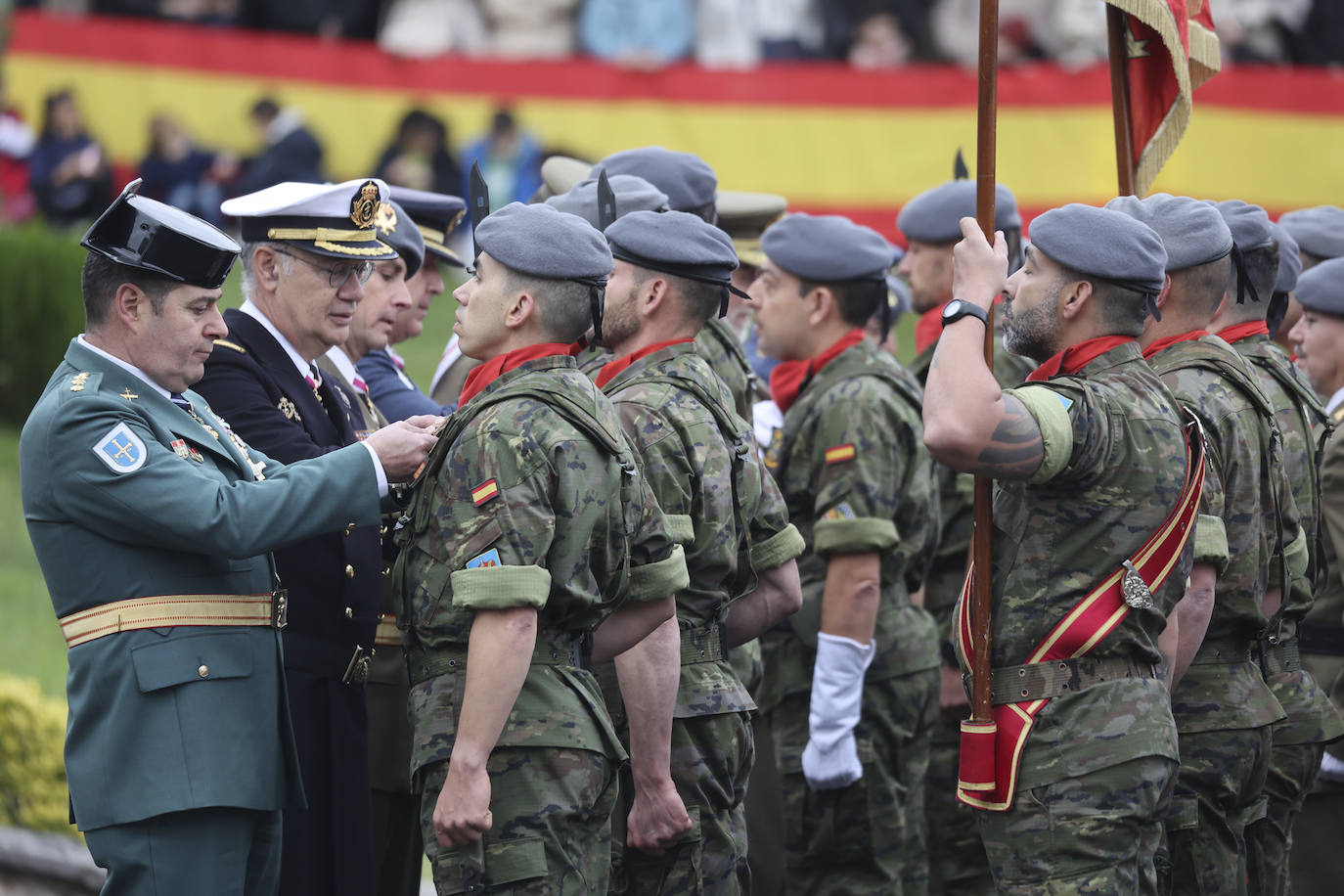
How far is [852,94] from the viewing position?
13.8 meters

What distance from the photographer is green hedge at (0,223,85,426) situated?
41.6 ft

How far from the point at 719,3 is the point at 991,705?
36.1 feet

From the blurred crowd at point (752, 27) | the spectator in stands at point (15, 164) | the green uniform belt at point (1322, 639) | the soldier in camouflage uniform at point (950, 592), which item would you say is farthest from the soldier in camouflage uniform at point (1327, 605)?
the spectator in stands at point (15, 164)

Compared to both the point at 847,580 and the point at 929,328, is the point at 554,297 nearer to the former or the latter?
the point at 847,580

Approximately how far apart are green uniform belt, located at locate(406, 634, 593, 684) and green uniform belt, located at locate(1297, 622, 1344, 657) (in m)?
2.92

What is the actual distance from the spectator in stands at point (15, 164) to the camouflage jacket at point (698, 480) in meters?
12.5

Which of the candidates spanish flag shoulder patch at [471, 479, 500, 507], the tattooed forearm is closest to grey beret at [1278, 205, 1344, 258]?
the tattooed forearm

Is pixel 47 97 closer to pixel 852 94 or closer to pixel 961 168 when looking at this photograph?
pixel 852 94

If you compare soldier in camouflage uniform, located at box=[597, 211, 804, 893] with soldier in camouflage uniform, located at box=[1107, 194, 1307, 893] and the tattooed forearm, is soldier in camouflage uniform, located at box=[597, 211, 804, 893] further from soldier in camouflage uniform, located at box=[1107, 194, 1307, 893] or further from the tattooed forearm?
soldier in camouflage uniform, located at box=[1107, 194, 1307, 893]

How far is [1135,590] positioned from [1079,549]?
0.16 metres

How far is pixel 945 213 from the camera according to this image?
642 cm

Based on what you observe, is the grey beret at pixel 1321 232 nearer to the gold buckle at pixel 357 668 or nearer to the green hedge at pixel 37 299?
the gold buckle at pixel 357 668

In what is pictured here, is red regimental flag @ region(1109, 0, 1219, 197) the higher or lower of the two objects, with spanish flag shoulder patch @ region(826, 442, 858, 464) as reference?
higher

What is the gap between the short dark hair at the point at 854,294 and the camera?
5867mm
